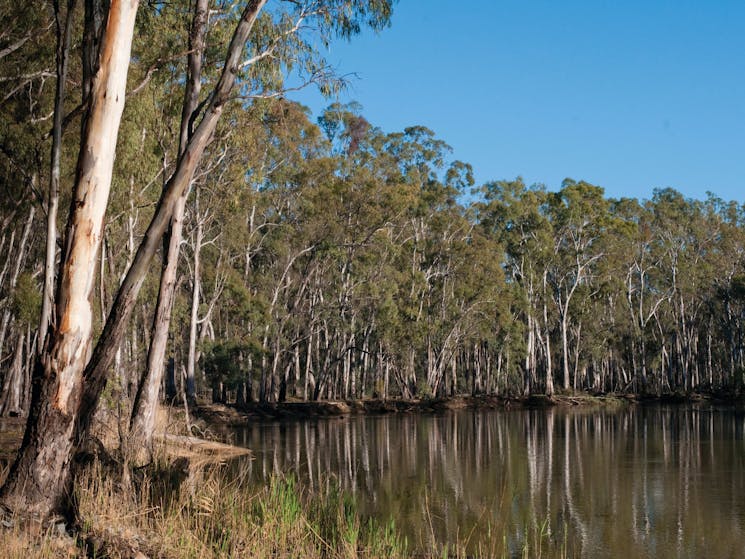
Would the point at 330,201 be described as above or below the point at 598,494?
above

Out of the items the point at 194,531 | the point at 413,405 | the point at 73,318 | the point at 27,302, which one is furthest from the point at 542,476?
the point at 413,405

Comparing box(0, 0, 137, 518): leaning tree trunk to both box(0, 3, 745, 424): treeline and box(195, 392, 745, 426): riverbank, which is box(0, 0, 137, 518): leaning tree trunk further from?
box(195, 392, 745, 426): riverbank

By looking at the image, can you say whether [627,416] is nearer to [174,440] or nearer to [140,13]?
[174,440]

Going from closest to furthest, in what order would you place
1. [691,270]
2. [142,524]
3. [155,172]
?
1. [142,524]
2. [155,172]
3. [691,270]

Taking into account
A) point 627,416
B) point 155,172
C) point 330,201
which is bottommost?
point 627,416

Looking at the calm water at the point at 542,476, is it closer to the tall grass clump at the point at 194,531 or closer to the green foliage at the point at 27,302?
the tall grass clump at the point at 194,531

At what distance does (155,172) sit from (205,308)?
13267 mm

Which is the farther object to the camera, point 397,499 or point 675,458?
point 675,458

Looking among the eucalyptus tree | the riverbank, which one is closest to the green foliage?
the riverbank

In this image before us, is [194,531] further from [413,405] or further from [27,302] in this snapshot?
[413,405]

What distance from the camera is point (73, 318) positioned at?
17.7 feet

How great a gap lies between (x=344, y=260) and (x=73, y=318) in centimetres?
2274

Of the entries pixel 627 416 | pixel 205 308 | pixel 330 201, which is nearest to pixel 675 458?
pixel 627 416

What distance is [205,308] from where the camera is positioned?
1085 inches
